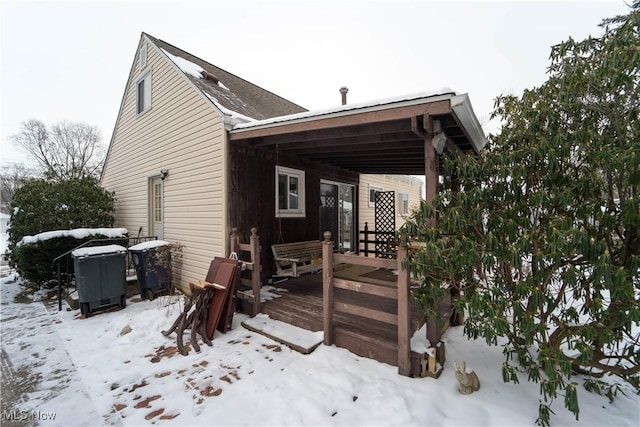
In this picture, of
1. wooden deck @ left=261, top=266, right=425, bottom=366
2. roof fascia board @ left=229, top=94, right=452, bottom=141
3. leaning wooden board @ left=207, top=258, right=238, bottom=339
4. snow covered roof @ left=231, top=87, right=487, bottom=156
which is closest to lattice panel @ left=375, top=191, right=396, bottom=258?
wooden deck @ left=261, top=266, right=425, bottom=366

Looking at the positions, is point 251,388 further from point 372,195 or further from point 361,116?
point 372,195

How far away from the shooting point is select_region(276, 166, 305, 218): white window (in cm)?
583

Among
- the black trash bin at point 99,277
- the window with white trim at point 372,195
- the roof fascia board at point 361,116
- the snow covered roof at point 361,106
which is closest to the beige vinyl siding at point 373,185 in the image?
the window with white trim at point 372,195

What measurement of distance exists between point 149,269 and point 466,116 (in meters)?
5.99

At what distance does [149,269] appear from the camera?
551 centimetres

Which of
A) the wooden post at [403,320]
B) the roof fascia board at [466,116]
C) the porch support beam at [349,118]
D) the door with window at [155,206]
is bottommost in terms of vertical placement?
the wooden post at [403,320]

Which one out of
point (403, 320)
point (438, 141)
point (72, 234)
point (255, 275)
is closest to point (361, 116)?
point (438, 141)

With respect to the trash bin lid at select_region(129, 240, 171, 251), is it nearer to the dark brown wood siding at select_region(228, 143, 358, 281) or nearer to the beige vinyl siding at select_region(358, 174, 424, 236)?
the dark brown wood siding at select_region(228, 143, 358, 281)

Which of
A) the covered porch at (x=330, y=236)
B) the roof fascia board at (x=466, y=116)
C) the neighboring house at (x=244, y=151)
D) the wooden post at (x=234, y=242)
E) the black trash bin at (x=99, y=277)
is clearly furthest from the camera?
the black trash bin at (x=99, y=277)

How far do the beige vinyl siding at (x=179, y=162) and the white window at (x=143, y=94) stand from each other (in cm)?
21

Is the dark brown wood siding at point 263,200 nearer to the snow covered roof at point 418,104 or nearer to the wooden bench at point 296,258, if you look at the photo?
the wooden bench at point 296,258

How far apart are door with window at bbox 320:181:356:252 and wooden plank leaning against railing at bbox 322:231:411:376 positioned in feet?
13.0

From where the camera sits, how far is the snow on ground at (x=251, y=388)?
7.44 feet

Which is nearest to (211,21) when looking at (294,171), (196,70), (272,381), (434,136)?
(196,70)
